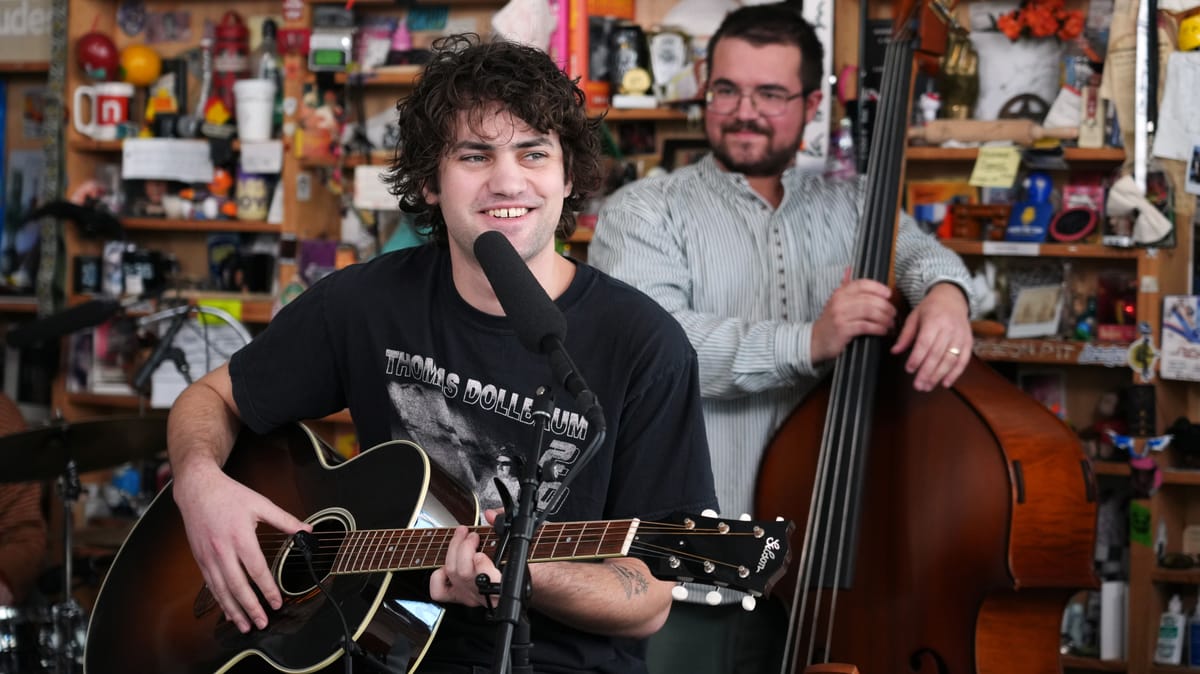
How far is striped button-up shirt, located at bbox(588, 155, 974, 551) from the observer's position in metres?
2.35

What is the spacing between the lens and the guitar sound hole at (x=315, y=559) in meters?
1.68

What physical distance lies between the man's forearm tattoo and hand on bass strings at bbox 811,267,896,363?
0.71 meters

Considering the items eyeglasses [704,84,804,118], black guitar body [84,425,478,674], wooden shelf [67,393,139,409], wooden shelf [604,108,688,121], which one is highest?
wooden shelf [604,108,688,121]

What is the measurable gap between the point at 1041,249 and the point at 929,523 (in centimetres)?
138

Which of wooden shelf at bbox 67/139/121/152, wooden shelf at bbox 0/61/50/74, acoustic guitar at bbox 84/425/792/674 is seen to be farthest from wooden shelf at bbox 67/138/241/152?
acoustic guitar at bbox 84/425/792/674

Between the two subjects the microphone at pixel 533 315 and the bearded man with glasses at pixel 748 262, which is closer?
the microphone at pixel 533 315

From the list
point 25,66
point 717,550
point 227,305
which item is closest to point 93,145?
point 25,66

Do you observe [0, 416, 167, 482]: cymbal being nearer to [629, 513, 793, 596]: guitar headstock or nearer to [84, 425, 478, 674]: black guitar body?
[84, 425, 478, 674]: black guitar body

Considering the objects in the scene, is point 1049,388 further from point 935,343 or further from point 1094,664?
point 935,343

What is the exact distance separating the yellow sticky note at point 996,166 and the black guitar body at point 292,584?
1993 mm

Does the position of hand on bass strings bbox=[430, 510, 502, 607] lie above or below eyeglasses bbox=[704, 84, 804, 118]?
below

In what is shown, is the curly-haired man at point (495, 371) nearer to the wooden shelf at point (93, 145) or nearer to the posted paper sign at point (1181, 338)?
the posted paper sign at point (1181, 338)

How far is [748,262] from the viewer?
2.50 meters

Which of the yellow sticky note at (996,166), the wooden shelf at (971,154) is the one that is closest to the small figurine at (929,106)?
the wooden shelf at (971,154)
